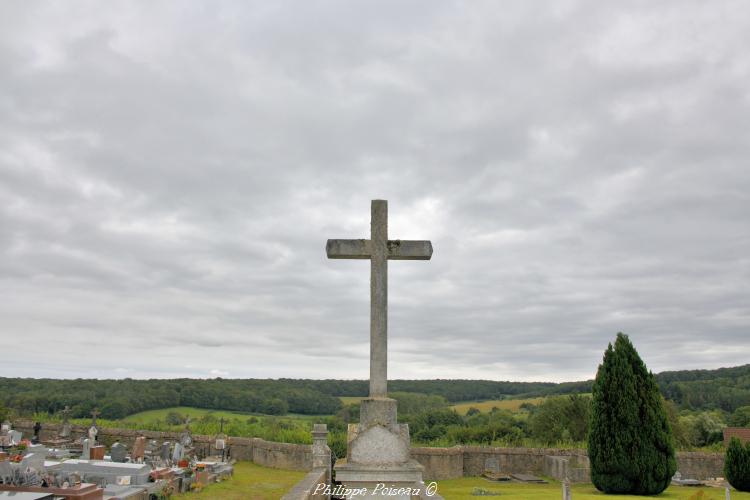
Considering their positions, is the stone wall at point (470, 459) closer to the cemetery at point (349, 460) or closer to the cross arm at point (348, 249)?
the cemetery at point (349, 460)

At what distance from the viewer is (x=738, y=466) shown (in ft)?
56.0

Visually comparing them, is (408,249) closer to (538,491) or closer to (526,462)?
(538,491)

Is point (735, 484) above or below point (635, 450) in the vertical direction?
below

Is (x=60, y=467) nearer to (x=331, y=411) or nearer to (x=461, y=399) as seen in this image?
(x=331, y=411)

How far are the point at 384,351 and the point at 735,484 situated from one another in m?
16.6

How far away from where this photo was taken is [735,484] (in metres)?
17.2

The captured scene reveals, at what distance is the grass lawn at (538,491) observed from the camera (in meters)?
15.3

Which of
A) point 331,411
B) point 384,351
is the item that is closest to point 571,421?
point 331,411

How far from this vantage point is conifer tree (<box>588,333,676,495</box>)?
53.0 ft

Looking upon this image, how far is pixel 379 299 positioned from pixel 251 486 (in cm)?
1362

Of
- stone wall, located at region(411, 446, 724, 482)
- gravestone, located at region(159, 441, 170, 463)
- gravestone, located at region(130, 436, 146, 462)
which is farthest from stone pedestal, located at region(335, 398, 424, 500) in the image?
stone wall, located at region(411, 446, 724, 482)

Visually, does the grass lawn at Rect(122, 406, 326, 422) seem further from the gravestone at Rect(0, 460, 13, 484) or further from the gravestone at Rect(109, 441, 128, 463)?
the gravestone at Rect(0, 460, 13, 484)

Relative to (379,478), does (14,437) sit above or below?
below

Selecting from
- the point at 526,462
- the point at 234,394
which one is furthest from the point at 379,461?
the point at 234,394
